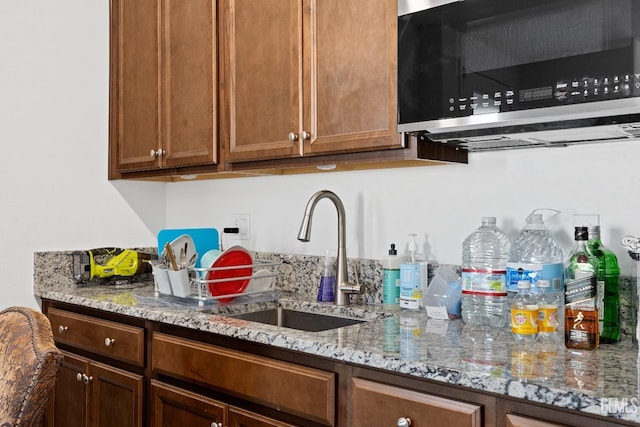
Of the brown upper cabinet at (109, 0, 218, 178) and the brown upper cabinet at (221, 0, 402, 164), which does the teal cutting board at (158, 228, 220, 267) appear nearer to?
the brown upper cabinet at (109, 0, 218, 178)

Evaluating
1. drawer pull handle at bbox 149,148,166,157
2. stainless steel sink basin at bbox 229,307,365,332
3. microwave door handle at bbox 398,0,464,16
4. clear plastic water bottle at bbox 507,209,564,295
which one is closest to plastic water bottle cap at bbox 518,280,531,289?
clear plastic water bottle at bbox 507,209,564,295

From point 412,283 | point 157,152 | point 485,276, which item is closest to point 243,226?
point 157,152

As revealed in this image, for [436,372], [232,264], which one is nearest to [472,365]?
[436,372]

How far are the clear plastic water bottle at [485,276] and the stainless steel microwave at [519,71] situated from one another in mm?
282

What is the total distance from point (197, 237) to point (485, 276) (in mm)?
1289

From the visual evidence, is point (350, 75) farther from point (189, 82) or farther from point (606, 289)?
point (606, 289)

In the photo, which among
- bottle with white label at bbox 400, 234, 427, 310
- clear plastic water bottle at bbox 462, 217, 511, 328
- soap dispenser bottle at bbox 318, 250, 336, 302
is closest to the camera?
clear plastic water bottle at bbox 462, 217, 511, 328

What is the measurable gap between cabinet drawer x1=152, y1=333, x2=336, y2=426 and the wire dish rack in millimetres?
231

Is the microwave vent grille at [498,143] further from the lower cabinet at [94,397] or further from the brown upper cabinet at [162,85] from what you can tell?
the lower cabinet at [94,397]

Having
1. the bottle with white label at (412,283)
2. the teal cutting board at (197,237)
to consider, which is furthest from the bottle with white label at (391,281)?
the teal cutting board at (197,237)

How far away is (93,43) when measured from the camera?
2.75 metres

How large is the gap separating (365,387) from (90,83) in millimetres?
2055

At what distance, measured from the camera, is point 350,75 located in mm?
1804

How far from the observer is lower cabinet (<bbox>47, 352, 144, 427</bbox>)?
2.04 m
